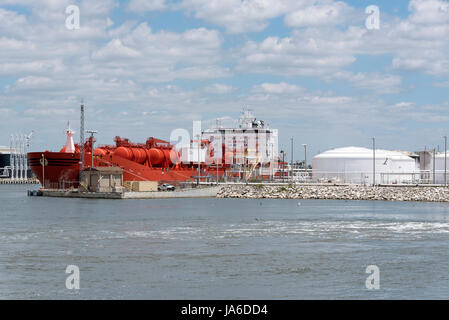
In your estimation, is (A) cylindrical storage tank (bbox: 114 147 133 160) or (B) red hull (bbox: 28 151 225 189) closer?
(B) red hull (bbox: 28 151 225 189)

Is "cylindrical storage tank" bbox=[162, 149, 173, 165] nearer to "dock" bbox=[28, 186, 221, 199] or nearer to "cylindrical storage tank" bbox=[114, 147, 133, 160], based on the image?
"cylindrical storage tank" bbox=[114, 147, 133, 160]

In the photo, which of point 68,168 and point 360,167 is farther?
point 360,167

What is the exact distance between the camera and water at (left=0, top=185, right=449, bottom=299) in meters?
19.5

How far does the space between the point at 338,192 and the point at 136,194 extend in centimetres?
2355

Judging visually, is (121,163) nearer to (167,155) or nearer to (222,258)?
(167,155)

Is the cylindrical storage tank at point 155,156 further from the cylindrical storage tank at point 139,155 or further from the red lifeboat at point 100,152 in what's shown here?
the red lifeboat at point 100,152

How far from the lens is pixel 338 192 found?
77.1 meters

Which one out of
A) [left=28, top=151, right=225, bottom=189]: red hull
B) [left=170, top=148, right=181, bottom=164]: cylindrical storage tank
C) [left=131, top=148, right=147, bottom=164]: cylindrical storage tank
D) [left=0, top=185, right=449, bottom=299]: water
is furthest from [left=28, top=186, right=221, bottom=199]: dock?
[left=0, top=185, right=449, bottom=299]: water

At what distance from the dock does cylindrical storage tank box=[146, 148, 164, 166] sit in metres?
12.0

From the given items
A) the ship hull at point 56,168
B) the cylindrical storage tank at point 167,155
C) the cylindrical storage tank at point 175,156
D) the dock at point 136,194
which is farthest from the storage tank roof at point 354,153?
the ship hull at point 56,168

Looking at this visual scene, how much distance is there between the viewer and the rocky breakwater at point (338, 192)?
72.2 metres

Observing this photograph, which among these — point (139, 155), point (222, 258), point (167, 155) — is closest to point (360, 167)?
point (167, 155)

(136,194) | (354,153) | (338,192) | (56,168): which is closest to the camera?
(136,194)
